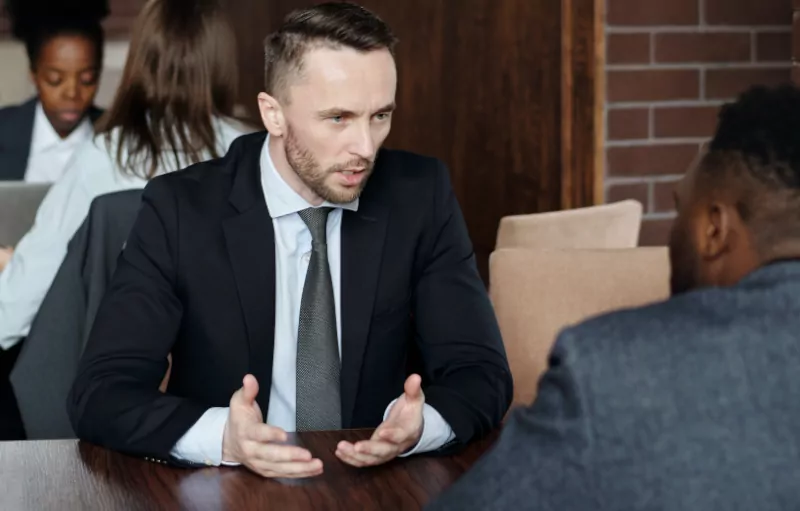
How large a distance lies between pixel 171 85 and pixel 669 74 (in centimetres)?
134

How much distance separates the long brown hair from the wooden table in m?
1.10

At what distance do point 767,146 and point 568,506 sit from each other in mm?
333

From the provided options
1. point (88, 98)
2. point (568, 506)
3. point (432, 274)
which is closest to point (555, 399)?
point (568, 506)

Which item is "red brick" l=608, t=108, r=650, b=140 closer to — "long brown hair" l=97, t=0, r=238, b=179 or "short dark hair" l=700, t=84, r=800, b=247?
"long brown hair" l=97, t=0, r=238, b=179

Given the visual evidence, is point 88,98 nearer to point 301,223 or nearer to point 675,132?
point 675,132

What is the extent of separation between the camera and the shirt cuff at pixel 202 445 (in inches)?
59.7

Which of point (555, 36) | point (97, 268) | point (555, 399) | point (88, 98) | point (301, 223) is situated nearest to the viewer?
point (555, 399)

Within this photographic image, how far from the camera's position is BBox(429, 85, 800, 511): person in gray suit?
2.92 feet

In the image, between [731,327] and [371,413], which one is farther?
[371,413]

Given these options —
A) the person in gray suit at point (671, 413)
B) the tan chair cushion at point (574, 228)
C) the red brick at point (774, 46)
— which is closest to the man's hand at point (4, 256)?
the tan chair cushion at point (574, 228)

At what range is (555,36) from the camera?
3205 mm

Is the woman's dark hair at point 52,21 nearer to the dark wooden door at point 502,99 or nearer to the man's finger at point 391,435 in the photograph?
the dark wooden door at point 502,99

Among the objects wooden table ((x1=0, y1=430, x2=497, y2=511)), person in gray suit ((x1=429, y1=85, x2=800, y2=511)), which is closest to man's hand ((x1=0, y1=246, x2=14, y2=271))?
wooden table ((x1=0, y1=430, x2=497, y2=511))

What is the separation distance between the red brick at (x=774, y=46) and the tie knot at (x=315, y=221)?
1.77 meters
